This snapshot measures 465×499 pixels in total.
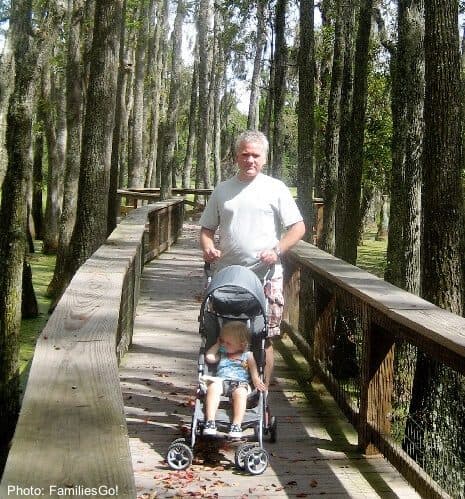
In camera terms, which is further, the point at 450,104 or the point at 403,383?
the point at 403,383

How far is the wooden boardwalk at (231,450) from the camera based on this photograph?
4164mm

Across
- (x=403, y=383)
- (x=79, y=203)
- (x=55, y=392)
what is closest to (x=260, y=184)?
(x=55, y=392)

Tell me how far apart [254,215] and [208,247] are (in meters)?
0.40

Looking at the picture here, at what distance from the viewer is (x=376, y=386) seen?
466 cm

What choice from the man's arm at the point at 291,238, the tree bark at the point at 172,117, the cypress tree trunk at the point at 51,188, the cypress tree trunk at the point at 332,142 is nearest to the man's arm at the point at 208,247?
the man's arm at the point at 291,238

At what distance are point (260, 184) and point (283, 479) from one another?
73.4 inches

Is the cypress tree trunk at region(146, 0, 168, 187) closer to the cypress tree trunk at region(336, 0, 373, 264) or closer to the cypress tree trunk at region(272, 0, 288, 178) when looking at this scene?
the cypress tree trunk at region(272, 0, 288, 178)

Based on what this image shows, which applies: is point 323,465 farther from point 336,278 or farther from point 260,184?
point 260,184

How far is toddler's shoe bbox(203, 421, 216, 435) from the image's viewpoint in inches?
172

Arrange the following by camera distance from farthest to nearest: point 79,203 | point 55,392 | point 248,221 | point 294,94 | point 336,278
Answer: point 294,94 → point 79,203 → point 336,278 → point 248,221 → point 55,392

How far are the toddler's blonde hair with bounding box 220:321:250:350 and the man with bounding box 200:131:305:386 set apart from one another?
0.42 meters

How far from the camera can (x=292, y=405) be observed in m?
5.80

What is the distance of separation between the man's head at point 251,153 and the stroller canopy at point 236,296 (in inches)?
26.8

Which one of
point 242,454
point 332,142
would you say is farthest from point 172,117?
point 242,454
